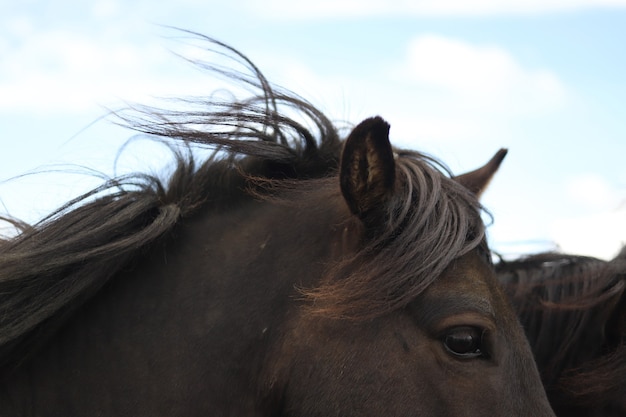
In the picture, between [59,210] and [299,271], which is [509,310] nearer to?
[299,271]

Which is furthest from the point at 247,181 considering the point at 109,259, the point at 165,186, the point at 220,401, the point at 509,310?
the point at 509,310

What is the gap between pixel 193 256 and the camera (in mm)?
3279

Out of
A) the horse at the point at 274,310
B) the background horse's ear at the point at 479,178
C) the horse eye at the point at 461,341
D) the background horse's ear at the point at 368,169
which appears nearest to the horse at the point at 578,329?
the background horse's ear at the point at 479,178

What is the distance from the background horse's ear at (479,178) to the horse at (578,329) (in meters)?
1.44

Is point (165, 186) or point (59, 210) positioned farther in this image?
point (165, 186)

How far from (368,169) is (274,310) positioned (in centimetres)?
70

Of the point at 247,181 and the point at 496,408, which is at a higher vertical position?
the point at 247,181

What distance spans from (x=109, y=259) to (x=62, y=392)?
Result: 1.86 ft

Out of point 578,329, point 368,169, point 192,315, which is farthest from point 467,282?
point 578,329

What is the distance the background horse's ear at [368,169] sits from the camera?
9.63 ft

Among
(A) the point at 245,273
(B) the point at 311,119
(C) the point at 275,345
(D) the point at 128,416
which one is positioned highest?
(B) the point at 311,119

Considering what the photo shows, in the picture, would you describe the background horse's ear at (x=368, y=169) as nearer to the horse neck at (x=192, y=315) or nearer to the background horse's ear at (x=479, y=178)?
the horse neck at (x=192, y=315)

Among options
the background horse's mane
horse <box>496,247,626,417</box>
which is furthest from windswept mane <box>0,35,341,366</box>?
horse <box>496,247,626,417</box>

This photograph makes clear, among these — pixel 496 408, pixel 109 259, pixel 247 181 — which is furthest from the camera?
pixel 247 181
